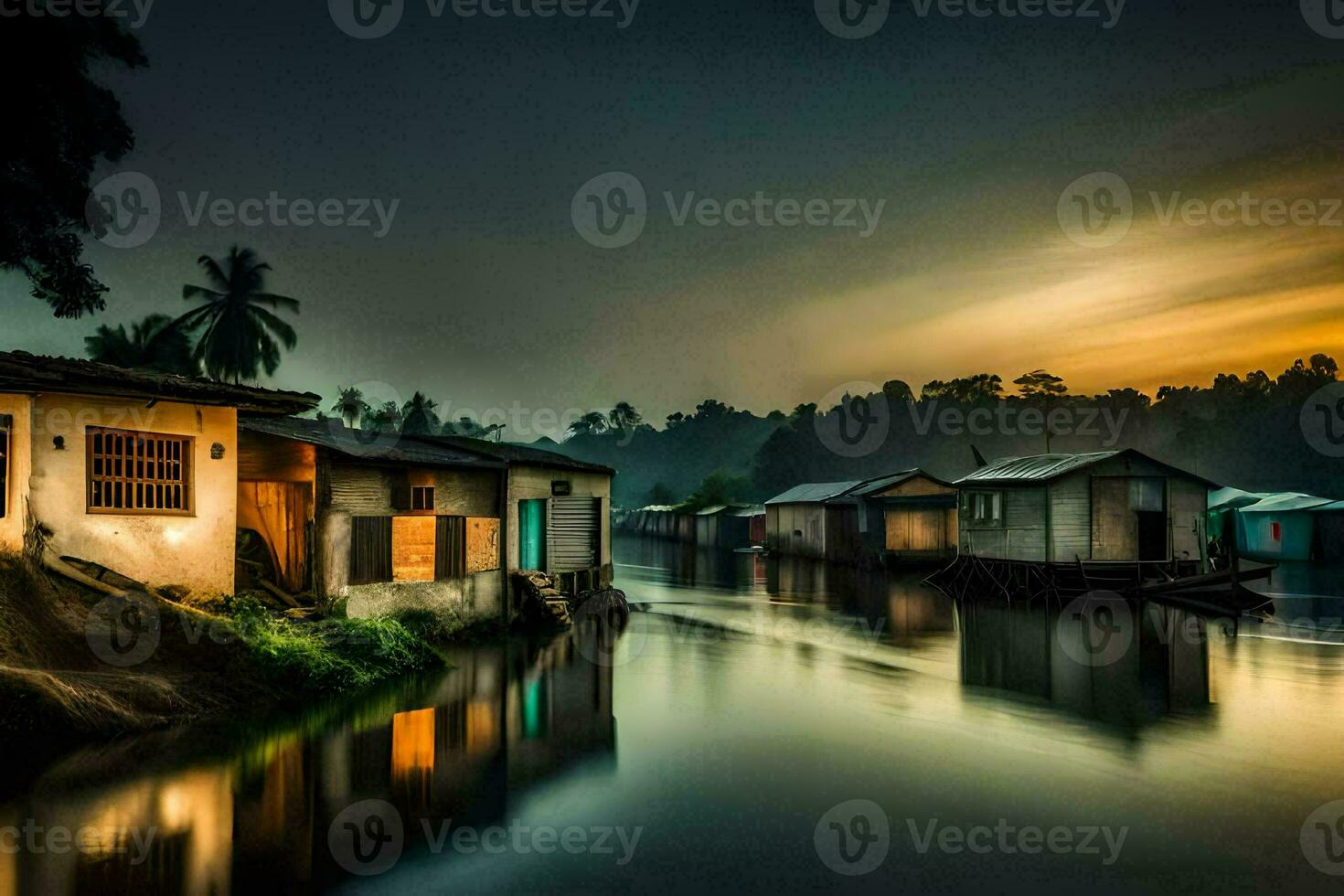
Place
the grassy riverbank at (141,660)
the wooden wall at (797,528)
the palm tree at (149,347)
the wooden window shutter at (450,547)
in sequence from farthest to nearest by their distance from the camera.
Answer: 1. the wooden wall at (797,528)
2. the palm tree at (149,347)
3. the wooden window shutter at (450,547)
4. the grassy riverbank at (141,660)

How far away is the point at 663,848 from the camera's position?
333 inches

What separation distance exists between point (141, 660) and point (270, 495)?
23.5 feet

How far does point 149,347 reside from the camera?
40812 millimetres

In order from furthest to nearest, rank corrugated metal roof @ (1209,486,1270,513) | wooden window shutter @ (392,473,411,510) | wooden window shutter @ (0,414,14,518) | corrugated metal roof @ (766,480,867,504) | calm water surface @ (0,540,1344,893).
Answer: corrugated metal roof @ (1209,486,1270,513) → corrugated metal roof @ (766,480,867,504) → wooden window shutter @ (392,473,411,510) → wooden window shutter @ (0,414,14,518) → calm water surface @ (0,540,1344,893)

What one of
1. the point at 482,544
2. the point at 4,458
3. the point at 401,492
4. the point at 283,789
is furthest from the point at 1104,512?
the point at 4,458

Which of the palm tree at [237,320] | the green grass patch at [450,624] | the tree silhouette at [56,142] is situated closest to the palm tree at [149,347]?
the palm tree at [237,320]

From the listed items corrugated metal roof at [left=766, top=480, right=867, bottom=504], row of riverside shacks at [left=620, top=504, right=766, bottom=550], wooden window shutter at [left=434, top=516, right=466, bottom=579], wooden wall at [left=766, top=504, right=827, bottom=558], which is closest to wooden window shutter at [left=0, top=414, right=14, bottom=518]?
wooden window shutter at [left=434, top=516, right=466, bottom=579]

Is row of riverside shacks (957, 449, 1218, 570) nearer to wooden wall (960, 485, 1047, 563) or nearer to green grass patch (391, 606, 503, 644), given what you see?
wooden wall (960, 485, 1047, 563)

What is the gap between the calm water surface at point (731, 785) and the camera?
7.75 m

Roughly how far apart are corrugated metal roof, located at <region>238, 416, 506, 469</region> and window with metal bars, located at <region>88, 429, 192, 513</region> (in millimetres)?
2775

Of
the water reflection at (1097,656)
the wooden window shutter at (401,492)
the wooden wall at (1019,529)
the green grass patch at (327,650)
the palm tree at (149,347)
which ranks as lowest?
the water reflection at (1097,656)

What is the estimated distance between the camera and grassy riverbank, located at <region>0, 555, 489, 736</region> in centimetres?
1043

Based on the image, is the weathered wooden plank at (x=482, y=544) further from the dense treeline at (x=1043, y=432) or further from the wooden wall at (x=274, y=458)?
the dense treeline at (x=1043, y=432)

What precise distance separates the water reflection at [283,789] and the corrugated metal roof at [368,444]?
572 centimetres
